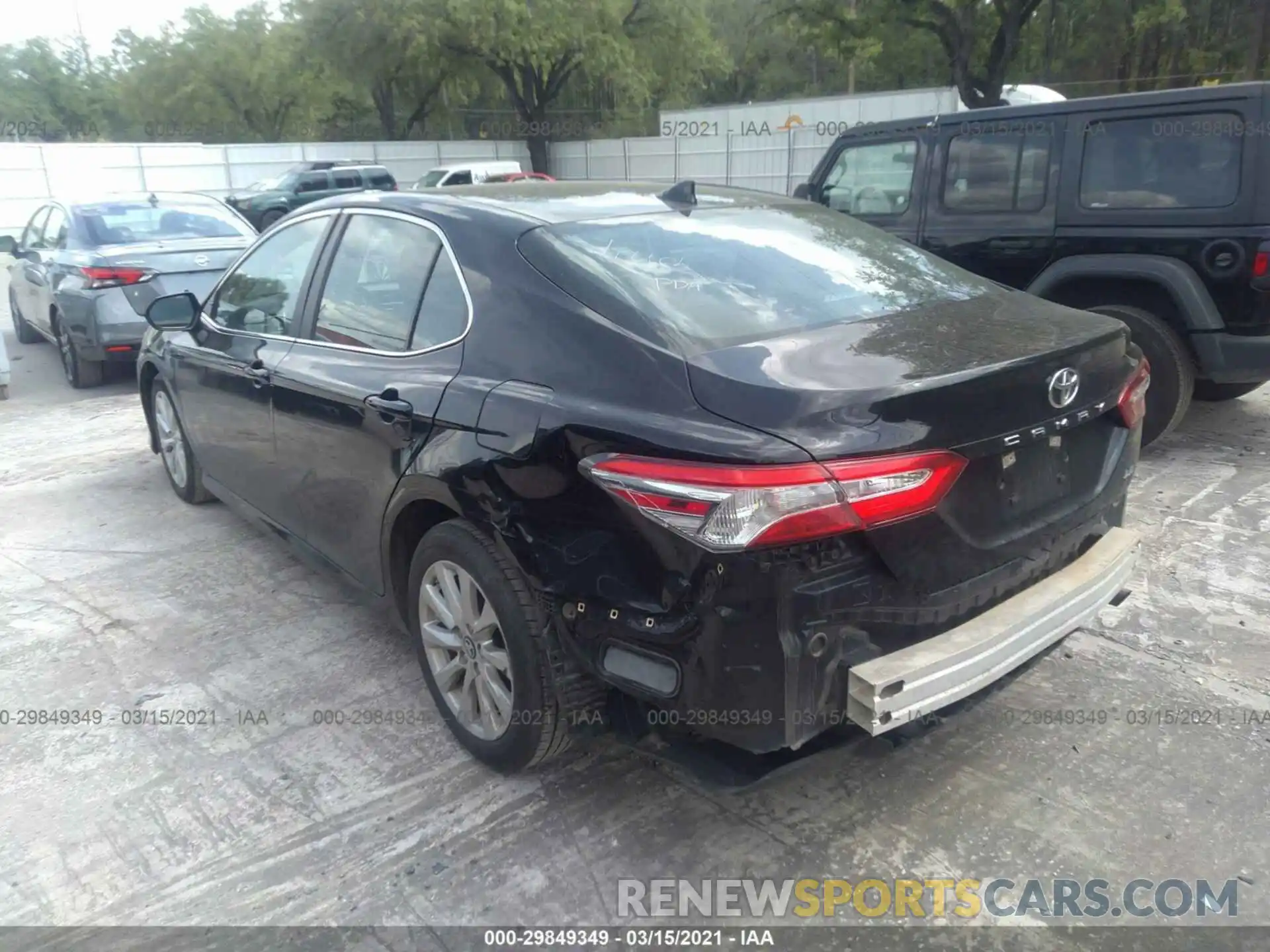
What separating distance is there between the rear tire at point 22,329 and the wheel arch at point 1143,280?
1031cm

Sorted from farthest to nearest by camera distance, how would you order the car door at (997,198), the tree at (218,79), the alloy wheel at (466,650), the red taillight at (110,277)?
1. the tree at (218,79)
2. the red taillight at (110,277)
3. the car door at (997,198)
4. the alloy wheel at (466,650)

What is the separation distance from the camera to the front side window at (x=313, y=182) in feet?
77.5

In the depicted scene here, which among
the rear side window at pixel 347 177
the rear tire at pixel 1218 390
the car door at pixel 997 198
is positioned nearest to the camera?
the car door at pixel 997 198

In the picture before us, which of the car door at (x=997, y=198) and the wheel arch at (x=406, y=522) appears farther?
the car door at (x=997, y=198)

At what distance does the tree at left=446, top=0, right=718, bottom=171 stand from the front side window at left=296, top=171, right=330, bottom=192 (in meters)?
9.52

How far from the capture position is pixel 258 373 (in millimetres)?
3904

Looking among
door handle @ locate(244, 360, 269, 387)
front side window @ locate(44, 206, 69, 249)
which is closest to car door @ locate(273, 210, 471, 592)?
door handle @ locate(244, 360, 269, 387)

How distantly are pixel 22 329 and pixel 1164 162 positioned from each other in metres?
11.4

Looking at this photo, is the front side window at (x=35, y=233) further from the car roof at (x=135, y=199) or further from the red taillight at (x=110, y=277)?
the red taillight at (x=110, y=277)

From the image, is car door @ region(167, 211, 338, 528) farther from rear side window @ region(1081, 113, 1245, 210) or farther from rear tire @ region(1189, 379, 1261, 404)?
rear tire @ region(1189, 379, 1261, 404)

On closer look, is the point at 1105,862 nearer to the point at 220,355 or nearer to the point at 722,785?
the point at 722,785

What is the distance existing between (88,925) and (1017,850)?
2441mm

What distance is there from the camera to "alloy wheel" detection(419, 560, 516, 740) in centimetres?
284

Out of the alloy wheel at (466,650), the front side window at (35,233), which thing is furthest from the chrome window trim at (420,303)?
the front side window at (35,233)
